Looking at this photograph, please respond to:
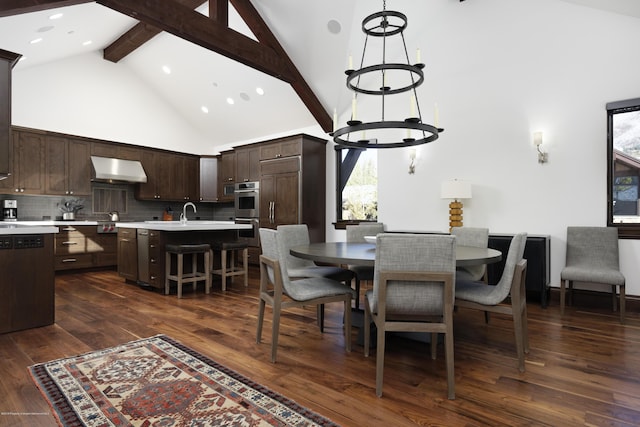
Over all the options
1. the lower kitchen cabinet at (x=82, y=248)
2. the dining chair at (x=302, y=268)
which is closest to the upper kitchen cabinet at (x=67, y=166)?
the lower kitchen cabinet at (x=82, y=248)

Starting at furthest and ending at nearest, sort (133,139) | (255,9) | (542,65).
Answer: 1. (133,139)
2. (255,9)
3. (542,65)

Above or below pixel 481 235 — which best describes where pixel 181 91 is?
above

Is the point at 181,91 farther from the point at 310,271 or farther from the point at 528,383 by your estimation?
the point at 528,383

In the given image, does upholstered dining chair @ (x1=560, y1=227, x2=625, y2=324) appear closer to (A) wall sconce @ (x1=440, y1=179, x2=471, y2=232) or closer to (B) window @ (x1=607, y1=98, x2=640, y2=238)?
(B) window @ (x1=607, y1=98, x2=640, y2=238)

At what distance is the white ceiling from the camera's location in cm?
466

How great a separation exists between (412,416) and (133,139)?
7319 millimetres

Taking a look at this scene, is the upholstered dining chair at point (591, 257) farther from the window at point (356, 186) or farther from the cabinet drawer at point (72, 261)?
the cabinet drawer at point (72, 261)

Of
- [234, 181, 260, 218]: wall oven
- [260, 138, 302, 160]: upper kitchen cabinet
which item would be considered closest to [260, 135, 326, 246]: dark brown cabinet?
[260, 138, 302, 160]: upper kitchen cabinet

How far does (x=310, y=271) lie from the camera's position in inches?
126

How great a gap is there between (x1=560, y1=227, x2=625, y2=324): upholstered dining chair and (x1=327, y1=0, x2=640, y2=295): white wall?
203 mm

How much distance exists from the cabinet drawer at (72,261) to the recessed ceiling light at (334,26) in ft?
17.2

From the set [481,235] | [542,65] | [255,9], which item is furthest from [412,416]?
[255,9]

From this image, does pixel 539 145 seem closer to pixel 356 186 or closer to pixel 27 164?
pixel 356 186

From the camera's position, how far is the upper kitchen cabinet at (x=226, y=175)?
7.31 meters
